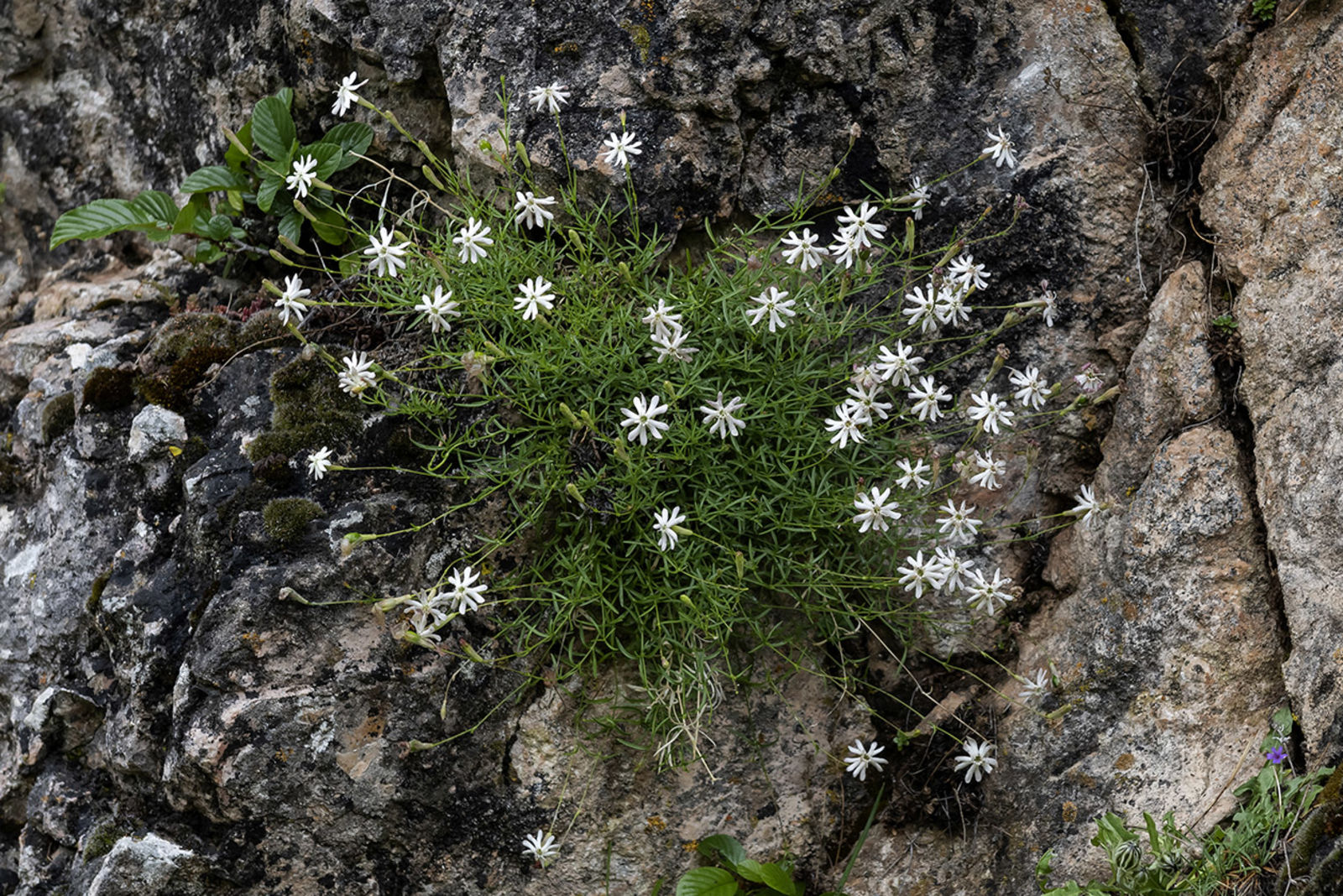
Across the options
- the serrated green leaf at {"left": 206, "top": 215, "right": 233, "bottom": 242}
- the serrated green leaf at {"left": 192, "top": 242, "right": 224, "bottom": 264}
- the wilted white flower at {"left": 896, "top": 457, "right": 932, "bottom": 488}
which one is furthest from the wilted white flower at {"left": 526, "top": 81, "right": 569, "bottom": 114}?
the wilted white flower at {"left": 896, "top": 457, "right": 932, "bottom": 488}

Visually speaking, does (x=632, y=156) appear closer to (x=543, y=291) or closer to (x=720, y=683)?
(x=543, y=291)

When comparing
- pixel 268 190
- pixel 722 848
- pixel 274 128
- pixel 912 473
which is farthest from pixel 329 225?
pixel 722 848

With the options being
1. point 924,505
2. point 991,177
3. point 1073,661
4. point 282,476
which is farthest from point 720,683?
point 991,177

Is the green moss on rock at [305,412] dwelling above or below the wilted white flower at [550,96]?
below

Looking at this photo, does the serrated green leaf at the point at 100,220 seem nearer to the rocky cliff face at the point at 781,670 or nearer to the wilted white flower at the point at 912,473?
the rocky cliff face at the point at 781,670

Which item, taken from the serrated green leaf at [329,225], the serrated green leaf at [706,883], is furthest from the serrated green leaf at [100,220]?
the serrated green leaf at [706,883]
